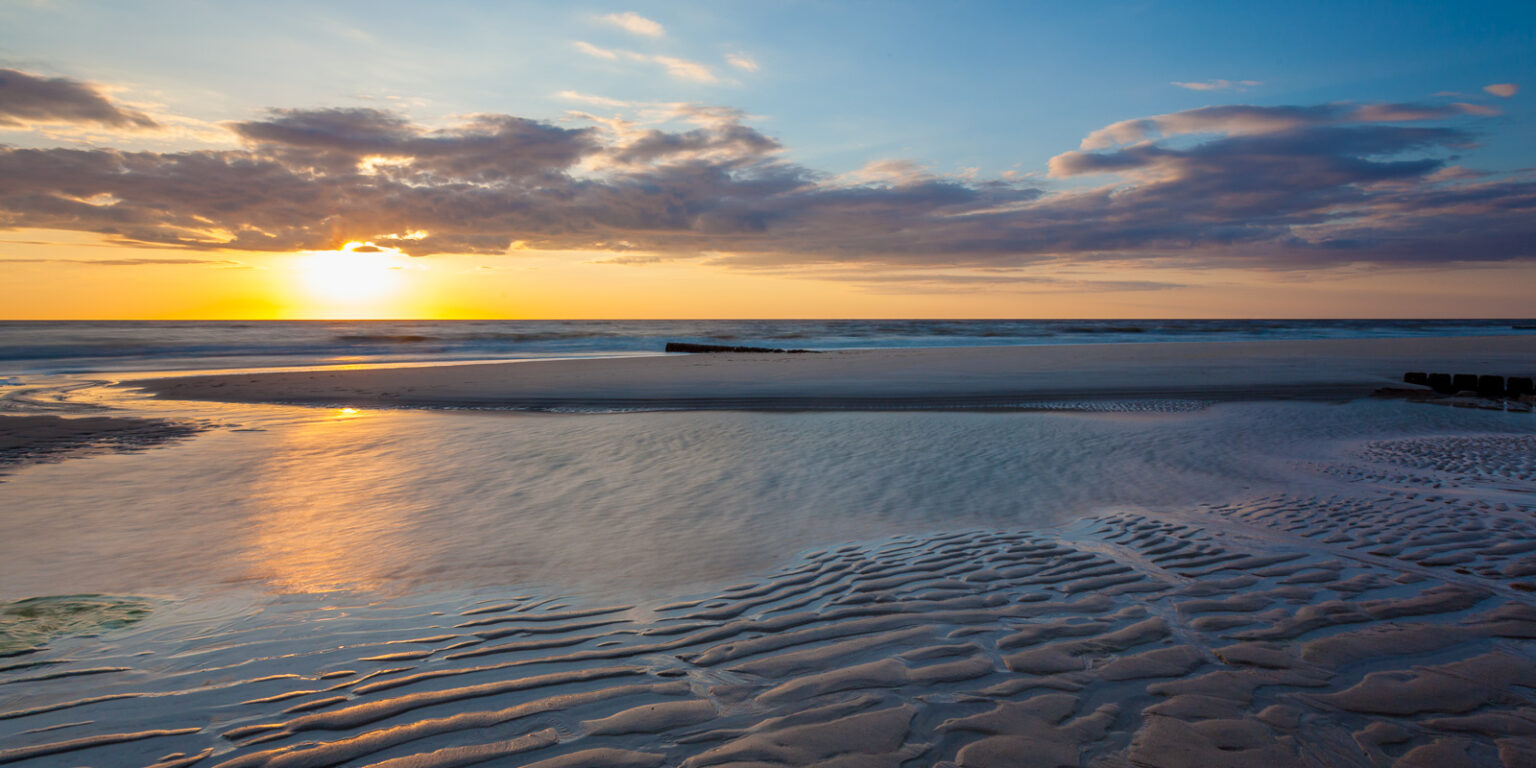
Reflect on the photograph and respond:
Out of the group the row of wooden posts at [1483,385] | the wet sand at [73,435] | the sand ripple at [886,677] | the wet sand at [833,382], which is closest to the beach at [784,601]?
the sand ripple at [886,677]

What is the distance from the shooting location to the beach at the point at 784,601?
307 cm

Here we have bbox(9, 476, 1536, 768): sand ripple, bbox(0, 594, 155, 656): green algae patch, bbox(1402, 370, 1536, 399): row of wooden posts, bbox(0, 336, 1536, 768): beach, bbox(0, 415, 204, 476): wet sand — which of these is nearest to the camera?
bbox(9, 476, 1536, 768): sand ripple

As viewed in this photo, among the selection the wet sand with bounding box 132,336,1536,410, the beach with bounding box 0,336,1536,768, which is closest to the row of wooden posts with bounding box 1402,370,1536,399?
the wet sand with bounding box 132,336,1536,410

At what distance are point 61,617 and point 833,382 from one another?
16428 millimetres

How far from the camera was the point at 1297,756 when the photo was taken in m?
2.89

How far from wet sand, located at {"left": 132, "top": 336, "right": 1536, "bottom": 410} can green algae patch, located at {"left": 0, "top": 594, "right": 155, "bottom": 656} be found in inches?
406

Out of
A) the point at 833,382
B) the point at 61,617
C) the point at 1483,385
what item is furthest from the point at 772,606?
the point at 1483,385

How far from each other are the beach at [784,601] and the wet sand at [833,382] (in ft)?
17.0

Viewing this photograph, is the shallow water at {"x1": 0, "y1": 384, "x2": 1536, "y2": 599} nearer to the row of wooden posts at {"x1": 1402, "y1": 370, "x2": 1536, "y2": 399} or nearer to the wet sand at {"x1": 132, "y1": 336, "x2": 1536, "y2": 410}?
the wet sand at {"x1": 132, "y1": 336, "x2": 1536, "y2": 410}

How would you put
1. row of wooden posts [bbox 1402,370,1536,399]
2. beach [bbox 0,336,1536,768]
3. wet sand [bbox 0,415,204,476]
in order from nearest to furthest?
beach [bbox 0,336,1536,768]
wet sand [bbox 0,415,204,476]
row of wooden posts [bbox 1402,370,1536,399]

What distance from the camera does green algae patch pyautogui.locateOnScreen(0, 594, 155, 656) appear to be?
4138mm

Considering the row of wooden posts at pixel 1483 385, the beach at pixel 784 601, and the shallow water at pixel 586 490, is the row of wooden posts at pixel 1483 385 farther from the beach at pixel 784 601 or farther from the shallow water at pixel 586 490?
the beach at pixel 784 601

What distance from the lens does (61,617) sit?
4.48m

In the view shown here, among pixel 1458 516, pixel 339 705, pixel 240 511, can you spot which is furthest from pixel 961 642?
pixel 240 511
